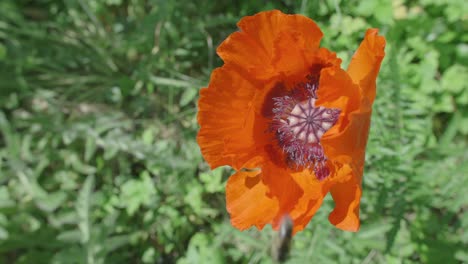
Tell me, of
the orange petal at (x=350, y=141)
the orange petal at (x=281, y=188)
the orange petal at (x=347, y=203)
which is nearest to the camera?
the orange petal at (x=350, y=141)

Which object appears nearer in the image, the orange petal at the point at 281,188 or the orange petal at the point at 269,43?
the orange petal at the point at 269,43

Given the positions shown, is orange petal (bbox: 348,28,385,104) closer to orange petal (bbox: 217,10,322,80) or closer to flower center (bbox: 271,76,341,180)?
orange petal (bbox: 217,10,322,80)

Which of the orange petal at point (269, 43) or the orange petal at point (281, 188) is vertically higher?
the orange petal at point (269, 43)

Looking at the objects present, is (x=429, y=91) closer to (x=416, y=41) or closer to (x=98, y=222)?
(x=416, y=41)

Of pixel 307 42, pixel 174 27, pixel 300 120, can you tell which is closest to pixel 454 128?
pixel 300 120

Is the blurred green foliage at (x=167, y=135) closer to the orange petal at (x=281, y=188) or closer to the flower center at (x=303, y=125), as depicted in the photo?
the flower center at (x=303, y=125)

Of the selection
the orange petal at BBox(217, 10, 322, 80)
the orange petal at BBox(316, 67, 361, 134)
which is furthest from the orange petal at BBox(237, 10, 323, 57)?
the orange petal at BBox(316, 67, 361, 134)

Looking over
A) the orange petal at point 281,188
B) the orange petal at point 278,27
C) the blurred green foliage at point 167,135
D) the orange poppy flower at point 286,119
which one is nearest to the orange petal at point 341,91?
the orange poppy flower at point 286,119

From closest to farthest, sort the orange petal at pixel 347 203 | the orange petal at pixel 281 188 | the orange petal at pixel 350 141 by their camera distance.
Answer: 1. the orange petal at pixel 350 141
2. the orange petal at pixel 347 203
3. the orange petal at pixel 281 188
